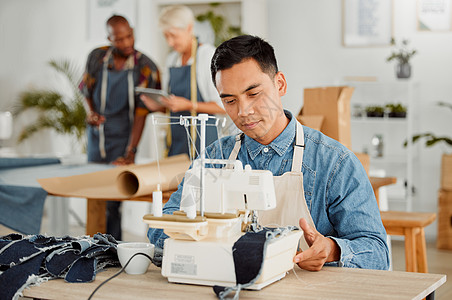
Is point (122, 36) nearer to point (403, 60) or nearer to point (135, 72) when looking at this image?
point (135, 72)

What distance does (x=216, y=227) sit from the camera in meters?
1.48

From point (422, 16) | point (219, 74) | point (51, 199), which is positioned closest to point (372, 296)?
point (219, 74)

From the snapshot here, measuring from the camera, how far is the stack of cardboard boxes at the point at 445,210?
5414mm

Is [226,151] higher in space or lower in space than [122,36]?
lower

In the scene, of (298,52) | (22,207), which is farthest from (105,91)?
(298,52)

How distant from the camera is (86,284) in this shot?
148 centimetres

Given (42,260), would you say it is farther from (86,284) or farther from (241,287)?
(241,287)

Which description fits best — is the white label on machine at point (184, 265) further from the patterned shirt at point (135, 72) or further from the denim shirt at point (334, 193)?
the patterned shirt at point (135, 72)

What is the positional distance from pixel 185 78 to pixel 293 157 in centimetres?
237

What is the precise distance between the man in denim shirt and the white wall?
4038mm

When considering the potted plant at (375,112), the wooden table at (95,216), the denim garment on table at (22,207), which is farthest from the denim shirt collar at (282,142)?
the potted plant at (375,112)

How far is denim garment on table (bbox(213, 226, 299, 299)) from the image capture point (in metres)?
1.36

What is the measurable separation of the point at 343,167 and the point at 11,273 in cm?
94

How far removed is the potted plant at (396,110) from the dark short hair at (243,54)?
3.91 meters
